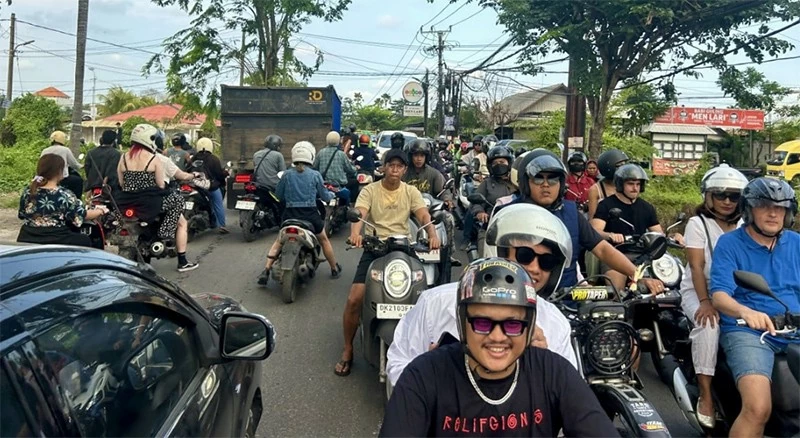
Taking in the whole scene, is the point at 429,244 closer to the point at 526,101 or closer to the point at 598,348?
the point at 598,348

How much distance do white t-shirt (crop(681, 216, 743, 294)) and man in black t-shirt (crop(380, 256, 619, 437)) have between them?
2.31m

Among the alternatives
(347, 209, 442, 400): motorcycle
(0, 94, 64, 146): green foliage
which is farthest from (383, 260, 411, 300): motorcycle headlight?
(0, 94, 64, 146): green foliage

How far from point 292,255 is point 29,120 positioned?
66.9 ft

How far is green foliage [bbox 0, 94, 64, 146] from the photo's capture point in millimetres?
22333

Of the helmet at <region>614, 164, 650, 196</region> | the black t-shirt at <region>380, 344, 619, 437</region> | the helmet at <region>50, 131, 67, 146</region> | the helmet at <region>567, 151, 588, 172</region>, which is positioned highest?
the helmet at <region>50, 131, 67, 146</region>

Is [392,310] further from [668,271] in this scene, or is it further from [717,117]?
[717,117]

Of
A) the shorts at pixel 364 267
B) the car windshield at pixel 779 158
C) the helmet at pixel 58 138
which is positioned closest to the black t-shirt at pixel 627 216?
the shorts at pixel 364 267

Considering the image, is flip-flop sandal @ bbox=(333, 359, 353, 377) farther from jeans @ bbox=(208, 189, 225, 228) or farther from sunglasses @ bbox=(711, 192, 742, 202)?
jeans @ bbox=(208, 189, 225, 228)

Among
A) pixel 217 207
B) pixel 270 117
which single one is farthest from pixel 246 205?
pixel 270 117

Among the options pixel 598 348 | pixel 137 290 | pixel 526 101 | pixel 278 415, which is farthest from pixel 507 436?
pixel 526 101

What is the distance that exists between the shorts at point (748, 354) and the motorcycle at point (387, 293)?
192 centimetres

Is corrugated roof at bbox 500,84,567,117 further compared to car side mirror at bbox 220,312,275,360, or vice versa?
corrugated roof at bbox 500,84,567,117

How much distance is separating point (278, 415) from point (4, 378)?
2.96m

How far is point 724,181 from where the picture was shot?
3.99 meters
